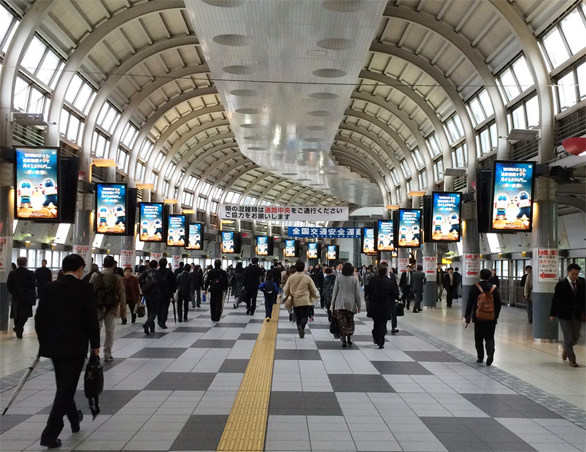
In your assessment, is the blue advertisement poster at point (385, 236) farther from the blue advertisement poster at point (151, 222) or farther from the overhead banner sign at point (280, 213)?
the blue advertisement poster at point (151, 222)

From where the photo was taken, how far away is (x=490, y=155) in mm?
25656

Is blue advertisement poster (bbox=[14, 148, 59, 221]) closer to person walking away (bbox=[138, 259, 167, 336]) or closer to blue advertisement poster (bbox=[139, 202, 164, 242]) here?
person walking away (bbox=[138, 259, 167, 336])

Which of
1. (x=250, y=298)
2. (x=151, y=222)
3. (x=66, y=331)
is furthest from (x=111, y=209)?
(x=66, y=331)

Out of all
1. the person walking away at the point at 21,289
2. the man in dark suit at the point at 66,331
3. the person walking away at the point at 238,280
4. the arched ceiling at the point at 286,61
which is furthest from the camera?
the person walking away at the point at 238,280

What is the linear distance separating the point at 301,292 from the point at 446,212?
1086 centimetres

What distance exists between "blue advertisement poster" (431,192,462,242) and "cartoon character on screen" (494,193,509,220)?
300 inches

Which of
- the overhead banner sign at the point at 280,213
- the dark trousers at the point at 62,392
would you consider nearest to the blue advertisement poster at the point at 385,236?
the overhead banner sign at the point at 280,213

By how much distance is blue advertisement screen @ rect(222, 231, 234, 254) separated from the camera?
47.0 metres

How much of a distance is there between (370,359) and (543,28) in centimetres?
1232

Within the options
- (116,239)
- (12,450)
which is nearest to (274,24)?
(12,450)

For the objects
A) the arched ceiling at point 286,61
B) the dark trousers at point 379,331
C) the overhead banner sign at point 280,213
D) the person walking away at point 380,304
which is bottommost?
the dark trousers at point 379,331

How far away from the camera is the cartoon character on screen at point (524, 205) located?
15.7 metres

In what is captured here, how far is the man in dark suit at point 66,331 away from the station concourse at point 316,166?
0.46 metres

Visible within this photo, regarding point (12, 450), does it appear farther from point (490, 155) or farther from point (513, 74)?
point (490, 155)
